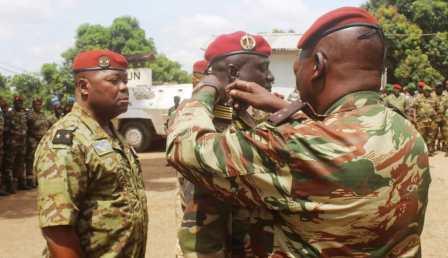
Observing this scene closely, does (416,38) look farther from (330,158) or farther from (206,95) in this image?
(330,158)

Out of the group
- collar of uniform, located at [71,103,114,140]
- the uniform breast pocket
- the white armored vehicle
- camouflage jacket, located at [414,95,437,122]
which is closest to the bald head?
the uniform breast pocket

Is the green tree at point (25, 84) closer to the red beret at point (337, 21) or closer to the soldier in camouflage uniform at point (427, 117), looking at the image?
the soldier in camouflage uniform at point (427, 117)

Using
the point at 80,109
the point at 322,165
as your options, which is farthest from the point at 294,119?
the point at 80,109

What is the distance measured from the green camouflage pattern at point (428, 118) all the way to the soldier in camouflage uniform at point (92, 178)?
12820mm

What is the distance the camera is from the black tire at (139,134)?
14.4m

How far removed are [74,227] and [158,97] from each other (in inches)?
485

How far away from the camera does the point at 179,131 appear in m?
1.42

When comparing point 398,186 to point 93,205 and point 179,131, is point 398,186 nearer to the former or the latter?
point 179,131

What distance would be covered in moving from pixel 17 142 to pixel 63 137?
310 inches

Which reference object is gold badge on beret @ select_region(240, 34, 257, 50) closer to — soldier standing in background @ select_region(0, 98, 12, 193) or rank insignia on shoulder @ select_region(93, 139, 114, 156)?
rank insignia on shoulder @ select_region(93, 139, 114, 156)

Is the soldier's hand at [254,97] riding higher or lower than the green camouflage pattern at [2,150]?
higher

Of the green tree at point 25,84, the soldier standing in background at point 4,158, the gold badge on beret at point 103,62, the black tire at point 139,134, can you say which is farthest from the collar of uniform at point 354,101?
the green tree at point 25,84

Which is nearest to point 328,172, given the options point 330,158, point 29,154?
point 330,158

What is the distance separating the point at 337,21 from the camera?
1.42 meters
